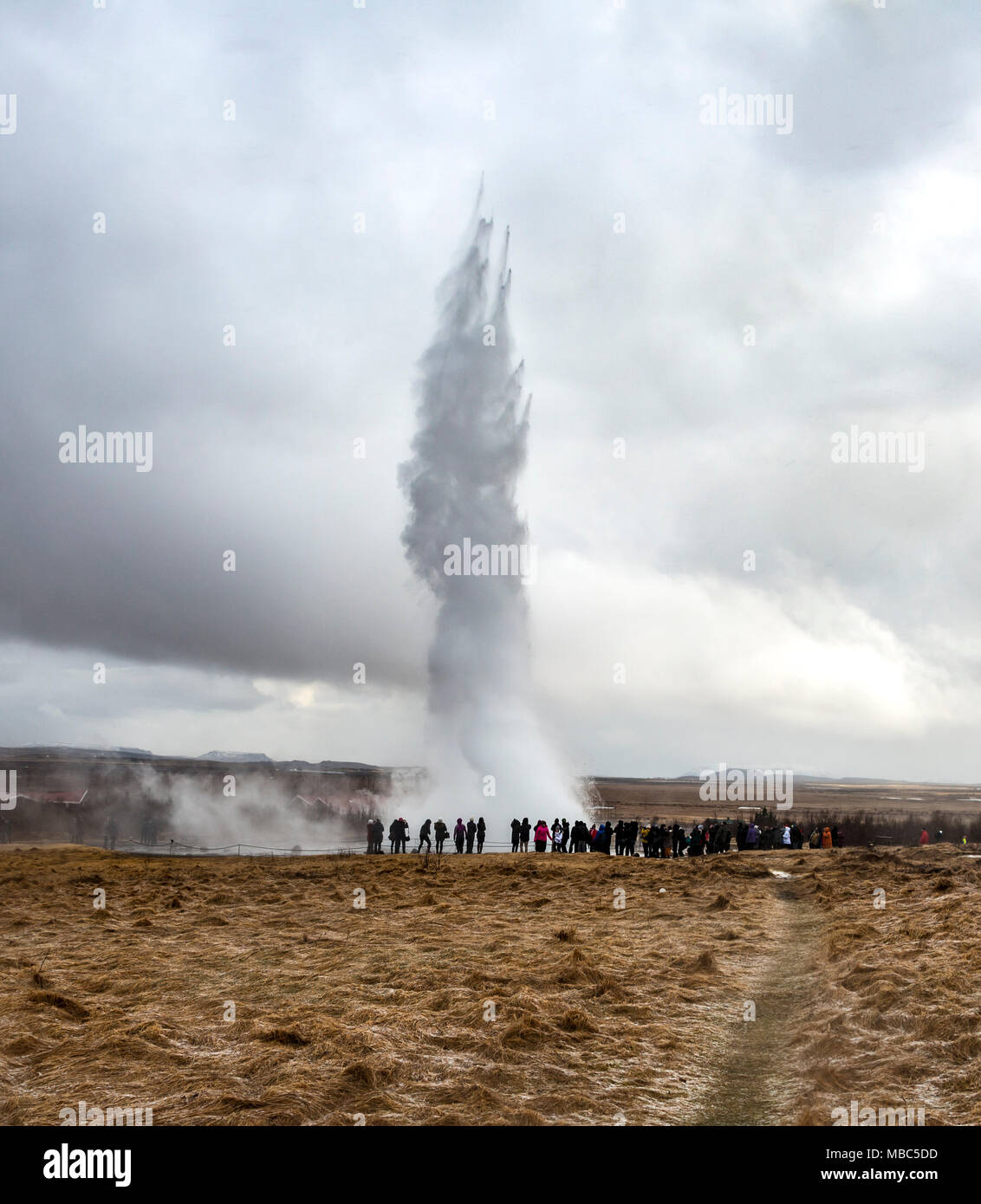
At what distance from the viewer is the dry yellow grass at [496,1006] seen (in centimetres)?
1106

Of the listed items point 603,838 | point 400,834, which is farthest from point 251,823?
point 603,838

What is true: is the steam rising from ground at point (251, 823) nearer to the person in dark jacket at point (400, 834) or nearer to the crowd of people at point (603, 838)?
the person in dark jacket at point (400, 834)

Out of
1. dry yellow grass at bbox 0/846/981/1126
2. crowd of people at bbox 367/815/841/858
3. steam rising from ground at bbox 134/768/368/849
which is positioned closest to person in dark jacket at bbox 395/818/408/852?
crowd of people at bbox 367/815/841/858

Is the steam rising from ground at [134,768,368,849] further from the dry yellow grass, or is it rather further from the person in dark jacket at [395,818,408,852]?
the dry yellow grass

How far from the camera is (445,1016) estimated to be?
1444 cm

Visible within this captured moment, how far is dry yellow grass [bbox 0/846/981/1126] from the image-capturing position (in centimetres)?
1106

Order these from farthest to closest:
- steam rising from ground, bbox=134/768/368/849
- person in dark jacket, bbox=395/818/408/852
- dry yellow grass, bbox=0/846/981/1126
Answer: steam rising from ground, bbox=134/768/368/849 < person in dark jacket, bbox=395/818/408/852 < dry yellow grass, bbox=0/846/981/1126

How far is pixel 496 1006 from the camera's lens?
14.5 metres

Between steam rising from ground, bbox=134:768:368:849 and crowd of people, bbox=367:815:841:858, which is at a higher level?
crowd of people, bbox=367:815:841:858

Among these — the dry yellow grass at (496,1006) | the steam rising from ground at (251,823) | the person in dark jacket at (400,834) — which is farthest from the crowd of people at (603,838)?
the dry yellow grass at (496,1006)
